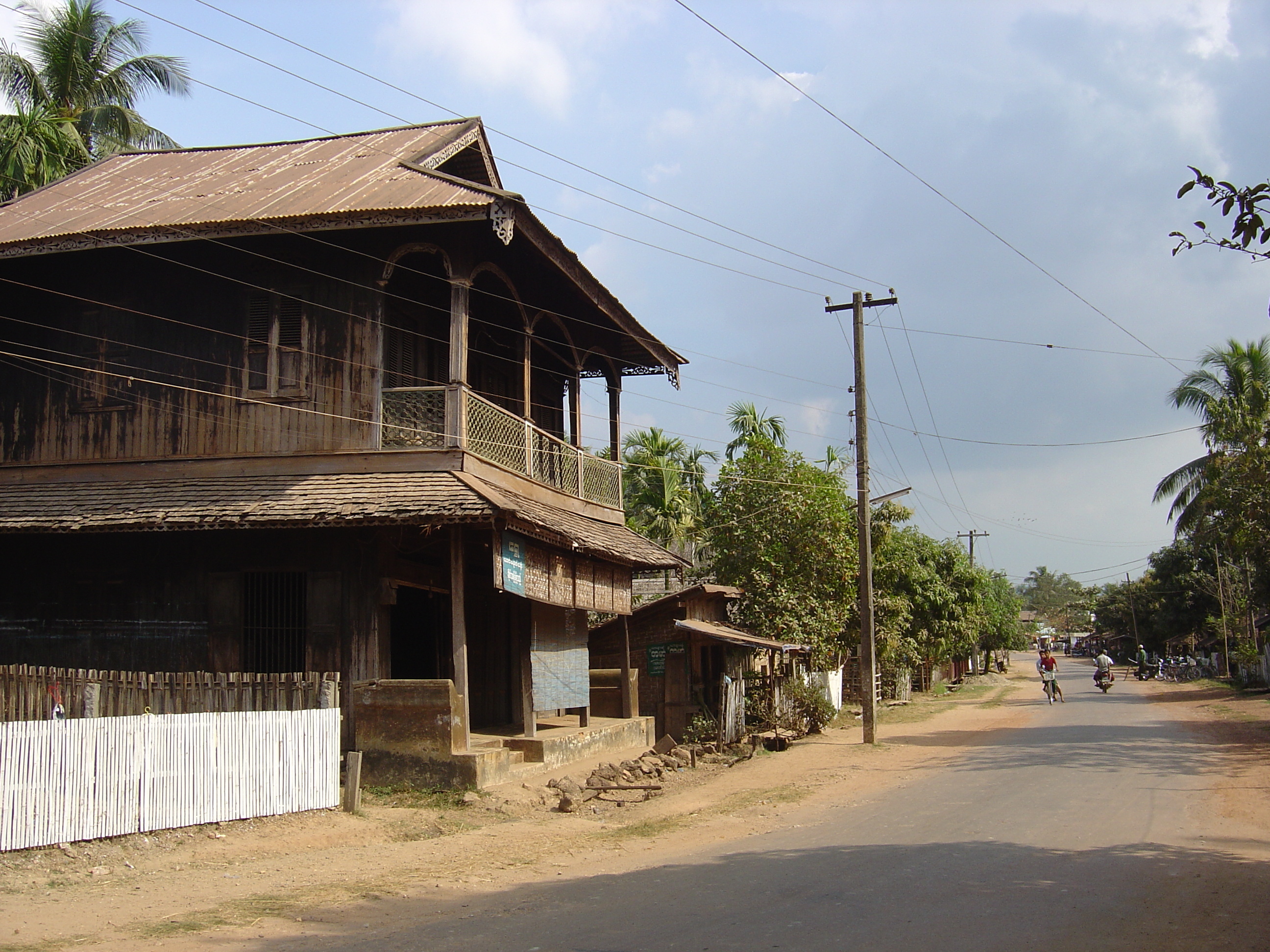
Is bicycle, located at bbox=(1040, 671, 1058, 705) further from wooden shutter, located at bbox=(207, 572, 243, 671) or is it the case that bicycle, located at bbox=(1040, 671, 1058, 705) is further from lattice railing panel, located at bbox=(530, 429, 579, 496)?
wooden shutter, located at bbox=(207, 572, 243, 671)

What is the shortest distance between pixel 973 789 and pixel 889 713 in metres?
17.5

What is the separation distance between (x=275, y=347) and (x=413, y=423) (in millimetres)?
2173

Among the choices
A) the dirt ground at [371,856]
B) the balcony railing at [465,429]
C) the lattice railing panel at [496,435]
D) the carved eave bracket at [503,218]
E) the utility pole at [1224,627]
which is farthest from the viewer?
the utility pole at [1224,627]

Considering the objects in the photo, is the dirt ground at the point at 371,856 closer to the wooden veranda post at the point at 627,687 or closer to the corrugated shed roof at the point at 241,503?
the wooden veranda post at the point at 627,687

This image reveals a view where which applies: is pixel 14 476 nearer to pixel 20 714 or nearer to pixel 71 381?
pixel 71 381

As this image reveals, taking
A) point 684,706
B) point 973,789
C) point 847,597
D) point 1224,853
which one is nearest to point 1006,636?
point 847,597

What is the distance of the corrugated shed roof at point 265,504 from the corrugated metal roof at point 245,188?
328 centimetres

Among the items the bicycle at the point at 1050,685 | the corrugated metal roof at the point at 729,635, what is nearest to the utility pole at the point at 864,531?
the corrugated metal roof at the point at 729,635

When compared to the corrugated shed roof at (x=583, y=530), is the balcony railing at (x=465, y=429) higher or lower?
higher

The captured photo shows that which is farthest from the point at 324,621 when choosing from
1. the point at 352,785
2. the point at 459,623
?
the point at 352,785

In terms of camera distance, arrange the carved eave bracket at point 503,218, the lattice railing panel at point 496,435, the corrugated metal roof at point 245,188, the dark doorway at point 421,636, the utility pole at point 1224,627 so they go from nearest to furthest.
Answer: the carved eave bracket at point 503,218
the corrugated metal roof at point 245,188
the lattice railing panel at point 496,435
the dark doorway at point 421,636
the utility pole at point 1224,627

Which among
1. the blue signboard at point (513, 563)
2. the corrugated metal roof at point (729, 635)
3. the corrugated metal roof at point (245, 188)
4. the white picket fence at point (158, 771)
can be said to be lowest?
the white picket fence at point (158, 771)

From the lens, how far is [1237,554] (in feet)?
83.1

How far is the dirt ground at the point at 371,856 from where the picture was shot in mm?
7070
